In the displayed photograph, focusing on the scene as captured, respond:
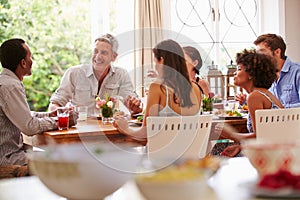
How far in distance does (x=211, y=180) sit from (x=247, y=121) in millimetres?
2224

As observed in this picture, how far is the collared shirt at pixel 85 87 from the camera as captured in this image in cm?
453

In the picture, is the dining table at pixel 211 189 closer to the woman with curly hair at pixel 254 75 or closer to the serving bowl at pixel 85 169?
the serving bowl at pixel 85 169

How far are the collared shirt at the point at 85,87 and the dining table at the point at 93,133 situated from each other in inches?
29.6

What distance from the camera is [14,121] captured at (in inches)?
130

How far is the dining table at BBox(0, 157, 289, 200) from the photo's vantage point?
1.16m

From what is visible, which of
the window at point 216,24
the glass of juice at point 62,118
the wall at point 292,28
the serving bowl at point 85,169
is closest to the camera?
the serving bowl at point 85,169

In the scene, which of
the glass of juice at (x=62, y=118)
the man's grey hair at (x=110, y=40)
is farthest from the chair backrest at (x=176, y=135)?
the man's grey hair at (x=110, y=40)

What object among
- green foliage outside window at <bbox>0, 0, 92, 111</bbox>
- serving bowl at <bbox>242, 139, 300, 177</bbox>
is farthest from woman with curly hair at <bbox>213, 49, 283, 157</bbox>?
green foliage outside window at <bbox>0, 0, 92, 111</bbox>

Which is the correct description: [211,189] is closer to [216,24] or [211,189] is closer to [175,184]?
[175,184]

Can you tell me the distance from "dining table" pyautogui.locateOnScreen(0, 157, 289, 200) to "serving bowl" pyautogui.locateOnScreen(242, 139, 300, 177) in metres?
0.06

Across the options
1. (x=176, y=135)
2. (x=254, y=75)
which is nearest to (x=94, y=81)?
(x=254, y=75)

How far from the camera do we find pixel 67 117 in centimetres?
338

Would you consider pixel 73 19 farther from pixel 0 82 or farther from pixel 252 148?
pixel 252 148

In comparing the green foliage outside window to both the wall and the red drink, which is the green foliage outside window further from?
the red drink
